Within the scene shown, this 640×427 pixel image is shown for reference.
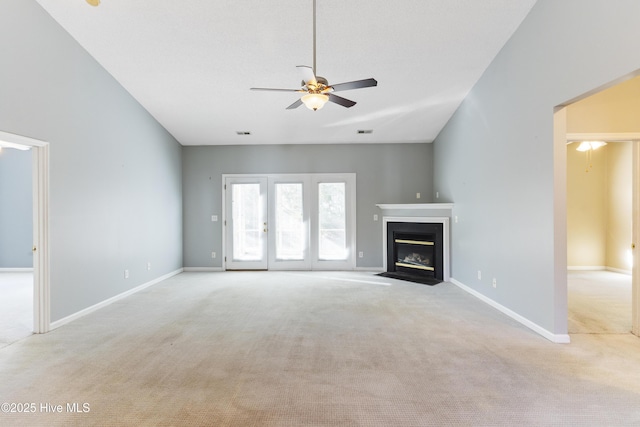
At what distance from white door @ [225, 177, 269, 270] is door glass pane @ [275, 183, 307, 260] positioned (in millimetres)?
314

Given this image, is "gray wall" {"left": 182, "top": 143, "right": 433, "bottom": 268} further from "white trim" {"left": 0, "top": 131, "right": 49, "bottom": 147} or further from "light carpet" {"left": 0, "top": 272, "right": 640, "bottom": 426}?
"white trim" {"left": 0, "top": 131, "right": 49, "bottom": 147}

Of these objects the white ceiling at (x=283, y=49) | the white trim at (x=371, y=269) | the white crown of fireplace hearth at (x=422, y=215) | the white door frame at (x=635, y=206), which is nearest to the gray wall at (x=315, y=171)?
the white trim at (x=371, y=269)

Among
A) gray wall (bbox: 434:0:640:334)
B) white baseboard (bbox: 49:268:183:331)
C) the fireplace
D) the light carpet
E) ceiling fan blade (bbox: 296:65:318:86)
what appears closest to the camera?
the light carpet

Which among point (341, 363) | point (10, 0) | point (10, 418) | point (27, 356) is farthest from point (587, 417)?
point (10, 0)

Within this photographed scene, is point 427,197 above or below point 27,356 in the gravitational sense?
above

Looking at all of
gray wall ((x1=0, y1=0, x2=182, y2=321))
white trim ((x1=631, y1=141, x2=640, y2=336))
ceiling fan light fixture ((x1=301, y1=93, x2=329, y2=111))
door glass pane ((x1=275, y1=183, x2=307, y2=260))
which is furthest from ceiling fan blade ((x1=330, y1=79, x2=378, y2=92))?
door glass pane ((x1=275, y1=183, x2=307, y2=260))

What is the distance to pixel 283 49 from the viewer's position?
13.2ft

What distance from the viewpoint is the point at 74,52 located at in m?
3.89

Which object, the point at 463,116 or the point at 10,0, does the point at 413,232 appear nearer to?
the point at 463,116

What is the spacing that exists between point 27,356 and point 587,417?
175 inches

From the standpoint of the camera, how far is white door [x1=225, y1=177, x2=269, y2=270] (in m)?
7.02

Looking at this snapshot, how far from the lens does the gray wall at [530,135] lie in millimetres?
2570

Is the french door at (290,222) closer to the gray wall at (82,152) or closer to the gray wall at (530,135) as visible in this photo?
the gray wall at (82,152)

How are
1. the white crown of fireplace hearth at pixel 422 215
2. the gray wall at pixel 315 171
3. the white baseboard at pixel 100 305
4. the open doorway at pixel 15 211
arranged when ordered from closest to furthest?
1. the white baseboard at pixel 100 305
2. the white crown of fireplace hearth at pixel 422 215
3. the open doorway at pixel 15 211
4. the gray wall at pixel 315 171
